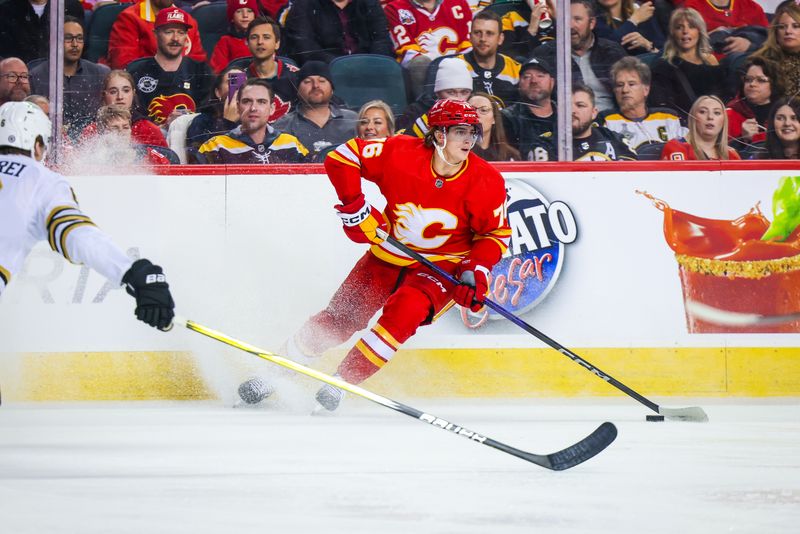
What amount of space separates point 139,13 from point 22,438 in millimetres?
2717

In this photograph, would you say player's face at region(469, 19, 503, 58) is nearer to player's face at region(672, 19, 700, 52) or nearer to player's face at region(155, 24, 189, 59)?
player's face at region(672, 19, 700, 52)

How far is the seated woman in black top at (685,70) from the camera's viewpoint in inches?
216

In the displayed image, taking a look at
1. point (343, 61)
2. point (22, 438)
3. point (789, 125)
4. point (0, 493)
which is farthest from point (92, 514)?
point (789, 125)

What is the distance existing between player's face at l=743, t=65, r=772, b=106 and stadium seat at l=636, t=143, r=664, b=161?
529 millimetres

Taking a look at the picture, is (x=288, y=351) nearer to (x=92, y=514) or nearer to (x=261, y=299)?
(x=261, y=299)

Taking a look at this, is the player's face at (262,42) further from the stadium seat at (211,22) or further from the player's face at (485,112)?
the player's face at (485,112)

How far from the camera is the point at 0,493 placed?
2.42 metres

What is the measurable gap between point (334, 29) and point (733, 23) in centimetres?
206

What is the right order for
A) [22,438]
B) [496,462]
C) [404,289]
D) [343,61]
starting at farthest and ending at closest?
[343,61]
[404,289]
[22,438]
[496,462]

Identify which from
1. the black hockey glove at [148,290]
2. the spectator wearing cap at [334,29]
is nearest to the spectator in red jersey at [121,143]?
the spectator wearing cap at [334,29]

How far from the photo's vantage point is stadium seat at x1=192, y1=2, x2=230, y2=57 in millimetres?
5555

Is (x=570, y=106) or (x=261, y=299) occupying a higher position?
(x=570, y=106)

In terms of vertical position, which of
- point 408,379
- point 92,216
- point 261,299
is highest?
point 92,216

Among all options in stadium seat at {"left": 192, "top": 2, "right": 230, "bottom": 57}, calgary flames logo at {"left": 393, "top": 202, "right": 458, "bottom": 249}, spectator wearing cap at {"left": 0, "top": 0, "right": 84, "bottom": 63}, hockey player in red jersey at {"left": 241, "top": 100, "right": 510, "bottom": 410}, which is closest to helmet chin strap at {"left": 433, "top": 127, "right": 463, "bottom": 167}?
hockey player in red jersey at {"left": 241, "top": 100, "right": 510, "bottom": 410}
